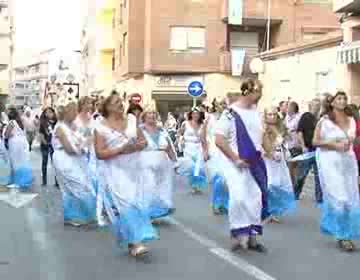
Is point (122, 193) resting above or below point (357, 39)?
below

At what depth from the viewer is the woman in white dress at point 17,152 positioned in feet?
58.3

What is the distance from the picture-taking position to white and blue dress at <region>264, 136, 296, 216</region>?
1227 centimetres

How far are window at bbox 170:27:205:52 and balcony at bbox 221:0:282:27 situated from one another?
5.15 feet

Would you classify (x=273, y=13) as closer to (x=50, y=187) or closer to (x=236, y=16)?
(x=236, y=16)

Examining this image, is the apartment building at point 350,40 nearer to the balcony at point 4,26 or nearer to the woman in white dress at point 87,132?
the woman in white dress at point 87,132


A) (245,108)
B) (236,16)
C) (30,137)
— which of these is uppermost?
(236,16)

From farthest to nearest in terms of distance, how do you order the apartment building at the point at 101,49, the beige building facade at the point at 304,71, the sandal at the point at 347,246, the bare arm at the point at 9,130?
the apartment building at the point at 101,49 → the beige building facade at the point at 304,71 → the bare arm at the point at 9,130 → the sandal at the point at 347,246

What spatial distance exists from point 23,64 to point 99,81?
402ft

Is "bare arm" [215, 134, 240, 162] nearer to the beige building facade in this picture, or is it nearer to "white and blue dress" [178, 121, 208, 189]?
"white and blue dress" [178, 121, 208, 189]

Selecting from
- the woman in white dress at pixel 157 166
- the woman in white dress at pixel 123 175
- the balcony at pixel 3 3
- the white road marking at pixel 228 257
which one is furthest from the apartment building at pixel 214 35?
the balcony at pixel 3 3

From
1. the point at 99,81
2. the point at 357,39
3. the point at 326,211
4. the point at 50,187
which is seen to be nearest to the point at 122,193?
the point at 326,211

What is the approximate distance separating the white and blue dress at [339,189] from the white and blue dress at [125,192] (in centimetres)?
203

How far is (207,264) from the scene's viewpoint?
8828 mm

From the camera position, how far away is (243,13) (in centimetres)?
4722
